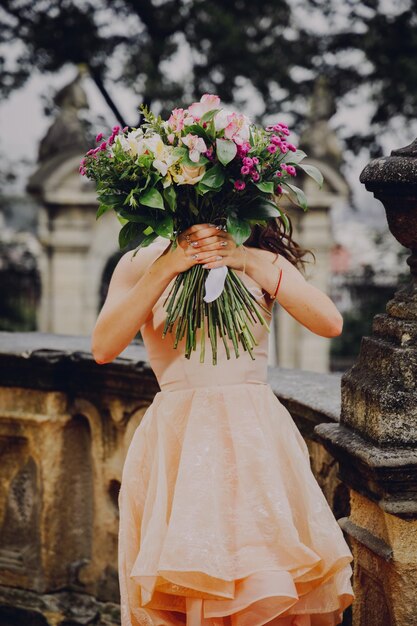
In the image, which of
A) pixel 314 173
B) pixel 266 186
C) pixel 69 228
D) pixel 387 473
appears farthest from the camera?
pixel 69 228

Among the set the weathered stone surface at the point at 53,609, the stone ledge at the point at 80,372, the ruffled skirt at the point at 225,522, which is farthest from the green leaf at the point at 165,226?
the weathered stone surface at the point at 53,609

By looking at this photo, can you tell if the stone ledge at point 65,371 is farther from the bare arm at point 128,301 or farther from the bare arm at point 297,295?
the bare arm at point 297,295

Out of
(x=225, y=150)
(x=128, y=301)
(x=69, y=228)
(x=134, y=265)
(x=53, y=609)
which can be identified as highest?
(x=69, y=228)

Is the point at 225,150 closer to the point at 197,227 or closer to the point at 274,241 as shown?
the point at 197,227

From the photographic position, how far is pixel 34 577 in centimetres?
422

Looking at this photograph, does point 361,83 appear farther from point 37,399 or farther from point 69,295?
point 37,399

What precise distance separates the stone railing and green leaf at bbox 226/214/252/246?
1.51 metres

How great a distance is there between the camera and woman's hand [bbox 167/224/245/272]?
2672 mm

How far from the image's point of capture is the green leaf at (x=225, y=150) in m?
2.48

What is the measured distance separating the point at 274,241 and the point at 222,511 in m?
0.82

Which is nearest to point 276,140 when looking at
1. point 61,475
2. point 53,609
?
point 61,475

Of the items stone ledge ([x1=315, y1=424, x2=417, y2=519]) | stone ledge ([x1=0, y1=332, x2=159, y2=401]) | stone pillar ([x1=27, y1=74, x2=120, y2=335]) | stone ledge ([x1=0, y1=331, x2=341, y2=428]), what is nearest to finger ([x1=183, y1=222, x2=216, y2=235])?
stone ledge ([x1=315, y1=424, x2=417, y2=519])

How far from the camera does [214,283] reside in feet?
8.59

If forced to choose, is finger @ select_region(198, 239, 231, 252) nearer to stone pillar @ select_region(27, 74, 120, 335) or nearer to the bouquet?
the bouquet
